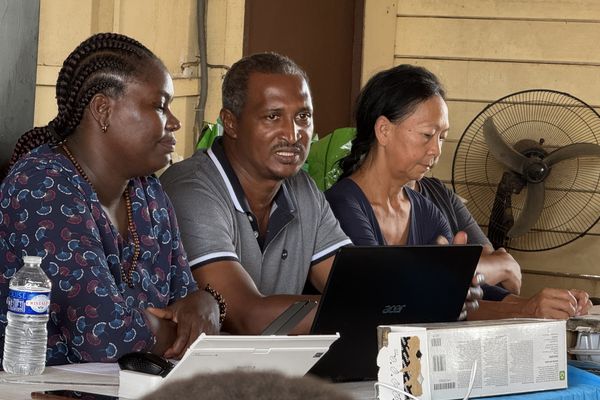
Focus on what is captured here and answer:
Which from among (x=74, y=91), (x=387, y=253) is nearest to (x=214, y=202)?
(x=74, y=91)

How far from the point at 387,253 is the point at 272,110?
899mm

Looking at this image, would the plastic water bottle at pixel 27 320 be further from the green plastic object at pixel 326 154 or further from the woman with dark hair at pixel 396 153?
the green plastic object at pixel 326 154

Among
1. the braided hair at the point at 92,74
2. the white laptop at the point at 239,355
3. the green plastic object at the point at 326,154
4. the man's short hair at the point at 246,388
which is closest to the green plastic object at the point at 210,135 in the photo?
the green plastic object at the point at 326,154

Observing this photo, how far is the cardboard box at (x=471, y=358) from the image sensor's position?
6.31 ft

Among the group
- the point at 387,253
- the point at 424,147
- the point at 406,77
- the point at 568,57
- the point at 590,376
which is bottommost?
the point at 590,376

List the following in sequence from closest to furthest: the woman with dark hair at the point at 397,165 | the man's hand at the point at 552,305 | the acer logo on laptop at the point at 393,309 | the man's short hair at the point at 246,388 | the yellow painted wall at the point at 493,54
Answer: the man's short hair at the point at 246,388, the acer logo on laptop at the point at 393,309, the man's hand at the point at 552,305, the woman with dark hair at the point at 397,165, the yellow painted wall at the point at 493,54

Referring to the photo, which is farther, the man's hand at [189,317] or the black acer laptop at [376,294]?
the man's hand at [189,317]

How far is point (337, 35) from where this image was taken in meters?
5.72

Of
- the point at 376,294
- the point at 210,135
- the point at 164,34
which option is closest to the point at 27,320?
the point at 376,294

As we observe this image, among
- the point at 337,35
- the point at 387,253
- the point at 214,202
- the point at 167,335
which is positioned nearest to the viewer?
the point at 387,253

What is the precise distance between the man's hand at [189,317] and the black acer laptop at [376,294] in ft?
0.95

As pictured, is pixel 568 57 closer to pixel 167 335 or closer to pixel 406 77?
pixel 406 77

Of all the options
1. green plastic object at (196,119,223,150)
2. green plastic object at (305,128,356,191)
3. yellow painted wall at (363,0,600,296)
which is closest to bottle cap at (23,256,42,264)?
green plastic object at (196,119,223,150)

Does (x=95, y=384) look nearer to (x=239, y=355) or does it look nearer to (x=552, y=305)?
(x=239, y=355)
